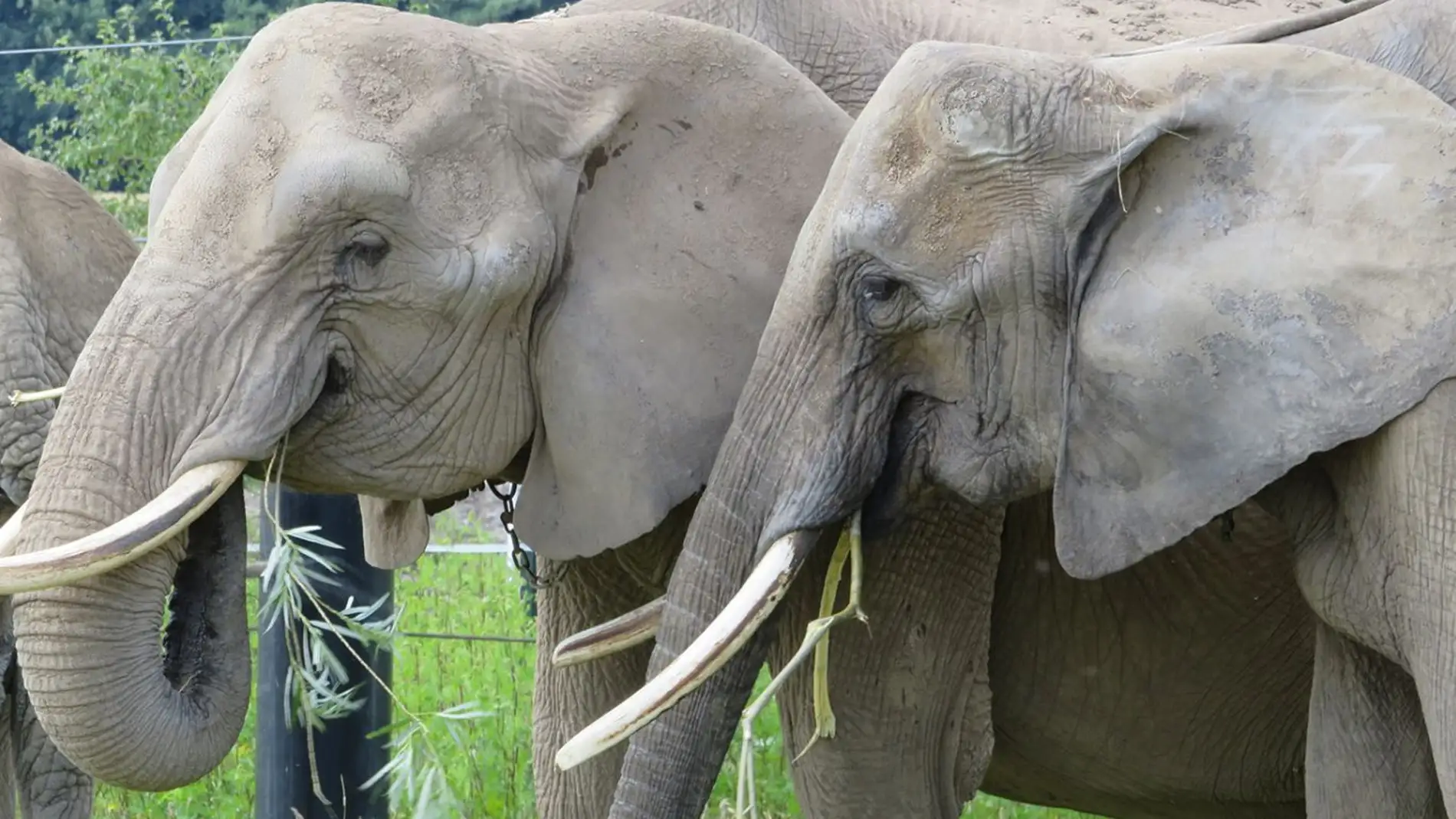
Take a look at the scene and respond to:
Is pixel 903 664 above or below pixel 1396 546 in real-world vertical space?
below

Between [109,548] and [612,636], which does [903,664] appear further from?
[109,548]

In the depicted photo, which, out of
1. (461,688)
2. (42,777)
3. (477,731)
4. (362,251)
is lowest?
(461,688)

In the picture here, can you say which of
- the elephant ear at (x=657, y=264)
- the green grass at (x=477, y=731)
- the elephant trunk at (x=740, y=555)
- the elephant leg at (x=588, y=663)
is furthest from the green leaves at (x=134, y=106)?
the elephant trunk at (x=740, y=555)

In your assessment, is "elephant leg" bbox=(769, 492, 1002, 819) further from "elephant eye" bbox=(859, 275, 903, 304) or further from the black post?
the black post

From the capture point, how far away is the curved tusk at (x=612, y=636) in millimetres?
3062

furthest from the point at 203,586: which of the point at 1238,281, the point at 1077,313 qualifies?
the point at 1238,281

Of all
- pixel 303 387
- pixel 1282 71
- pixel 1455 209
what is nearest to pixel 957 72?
pixel 1282 71

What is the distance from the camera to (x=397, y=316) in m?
3.07

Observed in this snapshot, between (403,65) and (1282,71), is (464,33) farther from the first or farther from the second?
(1282,71)

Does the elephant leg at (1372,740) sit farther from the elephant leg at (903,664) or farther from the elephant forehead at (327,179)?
the elephant forehead at (327,179)

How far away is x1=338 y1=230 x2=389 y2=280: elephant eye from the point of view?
3023 mm

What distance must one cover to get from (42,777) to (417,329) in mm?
2143

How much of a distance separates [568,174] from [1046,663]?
3.47ft

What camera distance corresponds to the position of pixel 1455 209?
2.57 metres
